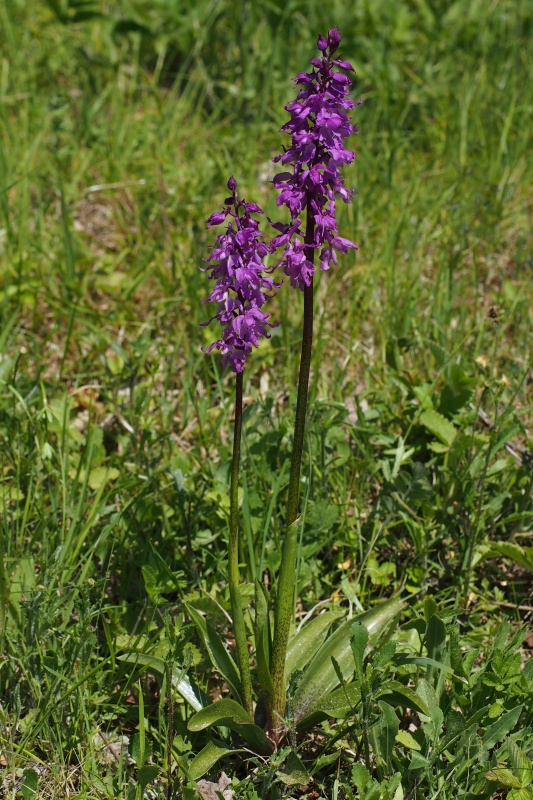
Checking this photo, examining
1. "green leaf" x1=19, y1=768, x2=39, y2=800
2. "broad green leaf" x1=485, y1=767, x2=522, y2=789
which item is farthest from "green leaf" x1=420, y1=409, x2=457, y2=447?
"green leaf" x1=19, y1=768, x2=39, y2=800

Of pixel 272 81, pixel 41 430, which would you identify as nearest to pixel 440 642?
pixel 41 430

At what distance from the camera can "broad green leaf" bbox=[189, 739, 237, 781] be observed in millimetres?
2074

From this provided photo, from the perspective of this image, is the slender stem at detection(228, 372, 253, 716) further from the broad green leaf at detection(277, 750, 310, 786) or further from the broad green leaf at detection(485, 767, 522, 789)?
the broad green leaf at detection(485, 767, 522, 789)

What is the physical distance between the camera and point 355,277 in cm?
398

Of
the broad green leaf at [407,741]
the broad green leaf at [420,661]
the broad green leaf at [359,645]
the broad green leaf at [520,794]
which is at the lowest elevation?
the broad green leaf at [520,794]

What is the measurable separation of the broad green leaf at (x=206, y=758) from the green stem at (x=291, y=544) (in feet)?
0.52

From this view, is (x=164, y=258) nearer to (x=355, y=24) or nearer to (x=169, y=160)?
(x=169, y=160)

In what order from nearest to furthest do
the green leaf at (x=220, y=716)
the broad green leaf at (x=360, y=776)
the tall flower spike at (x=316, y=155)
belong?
the tall flower spike at (x=316, y=155), the broad green leaf at (x=360, y=776), the green leaf at (x=220, y=716)

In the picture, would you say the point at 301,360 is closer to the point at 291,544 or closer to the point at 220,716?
the point at 291,544

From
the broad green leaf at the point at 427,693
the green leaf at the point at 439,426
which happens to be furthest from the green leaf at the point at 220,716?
the green leaf at the point at 439,426

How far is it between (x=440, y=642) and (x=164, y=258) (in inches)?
96.3

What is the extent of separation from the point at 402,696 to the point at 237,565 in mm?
531

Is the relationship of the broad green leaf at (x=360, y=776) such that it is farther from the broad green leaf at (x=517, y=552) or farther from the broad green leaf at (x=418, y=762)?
the broad green leaf at (x=517, y=552)

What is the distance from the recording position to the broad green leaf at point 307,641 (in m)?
2.32
